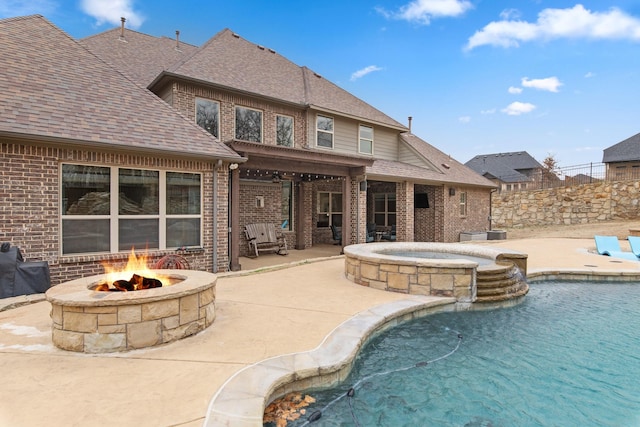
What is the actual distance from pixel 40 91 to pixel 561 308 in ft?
34.9

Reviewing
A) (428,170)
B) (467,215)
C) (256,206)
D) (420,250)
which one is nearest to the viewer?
(420,250)

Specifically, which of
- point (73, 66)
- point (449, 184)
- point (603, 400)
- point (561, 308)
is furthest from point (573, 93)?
point (73, 66)

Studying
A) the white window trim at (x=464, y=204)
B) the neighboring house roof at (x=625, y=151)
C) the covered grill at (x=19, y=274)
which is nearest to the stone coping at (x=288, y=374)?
the covered grill at (x=19, y=274)

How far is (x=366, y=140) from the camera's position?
1495 centimetres

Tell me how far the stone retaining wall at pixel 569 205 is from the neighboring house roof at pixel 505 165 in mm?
18643

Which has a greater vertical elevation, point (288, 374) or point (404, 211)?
point (404, 211)

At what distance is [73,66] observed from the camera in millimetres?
7797

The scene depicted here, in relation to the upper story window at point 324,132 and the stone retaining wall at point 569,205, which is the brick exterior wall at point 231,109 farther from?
the stone retaining wall at point 569,205

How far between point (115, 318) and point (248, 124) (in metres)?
8.85

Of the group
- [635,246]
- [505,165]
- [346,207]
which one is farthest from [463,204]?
[505,165]

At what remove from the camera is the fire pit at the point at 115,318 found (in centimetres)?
341

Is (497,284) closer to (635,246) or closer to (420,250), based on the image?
(420,250)

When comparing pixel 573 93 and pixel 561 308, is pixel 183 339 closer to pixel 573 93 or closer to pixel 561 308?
pixel 561 308

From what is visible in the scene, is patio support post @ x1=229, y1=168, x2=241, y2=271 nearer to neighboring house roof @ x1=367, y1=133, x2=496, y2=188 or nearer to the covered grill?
the covered grill
